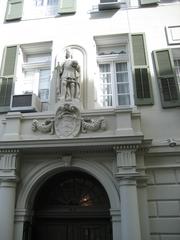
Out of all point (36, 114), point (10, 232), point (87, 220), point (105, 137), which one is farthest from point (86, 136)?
point (10, 232)

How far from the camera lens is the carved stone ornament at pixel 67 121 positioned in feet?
24.5

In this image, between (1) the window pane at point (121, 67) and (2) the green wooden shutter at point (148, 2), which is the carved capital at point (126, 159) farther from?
(2) the green wooden shutter at point (148, 2)

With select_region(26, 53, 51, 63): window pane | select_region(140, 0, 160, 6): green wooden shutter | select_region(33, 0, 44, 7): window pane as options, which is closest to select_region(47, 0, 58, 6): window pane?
select_region(33, 0, 44, 7): window pane

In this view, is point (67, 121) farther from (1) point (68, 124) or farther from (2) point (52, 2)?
(2) point (52, 2)

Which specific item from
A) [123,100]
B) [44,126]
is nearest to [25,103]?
[44,126]

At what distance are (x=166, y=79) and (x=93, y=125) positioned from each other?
258 centimetres

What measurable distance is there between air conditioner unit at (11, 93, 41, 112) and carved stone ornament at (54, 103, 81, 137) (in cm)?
95

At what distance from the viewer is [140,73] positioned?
848cm

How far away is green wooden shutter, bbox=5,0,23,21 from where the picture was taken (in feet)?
33.9

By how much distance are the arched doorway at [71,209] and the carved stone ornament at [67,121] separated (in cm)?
121

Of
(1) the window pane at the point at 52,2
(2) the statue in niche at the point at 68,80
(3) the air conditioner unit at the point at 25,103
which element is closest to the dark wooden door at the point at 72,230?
(3) the air conditioner unit at the point at 25,103

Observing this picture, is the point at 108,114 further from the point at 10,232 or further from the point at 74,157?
the point at 10,232

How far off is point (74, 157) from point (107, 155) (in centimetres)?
→ 85

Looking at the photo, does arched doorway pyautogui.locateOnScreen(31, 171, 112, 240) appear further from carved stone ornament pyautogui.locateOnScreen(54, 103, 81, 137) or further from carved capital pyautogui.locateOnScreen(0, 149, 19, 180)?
carved stone ornament pyautogui.locateOnScreen(54, 103, 81, 137)
